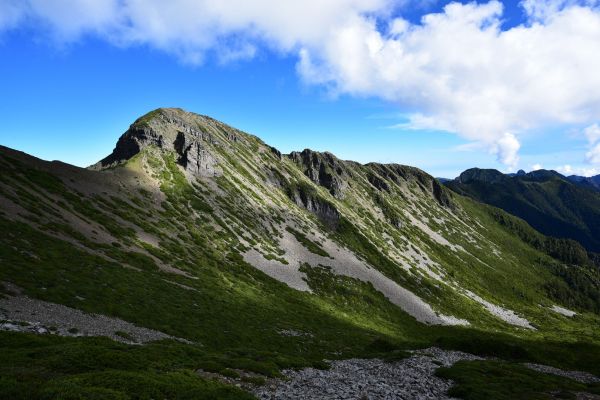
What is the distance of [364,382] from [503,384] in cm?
1553

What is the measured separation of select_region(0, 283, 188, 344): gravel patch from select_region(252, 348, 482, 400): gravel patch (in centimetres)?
1740

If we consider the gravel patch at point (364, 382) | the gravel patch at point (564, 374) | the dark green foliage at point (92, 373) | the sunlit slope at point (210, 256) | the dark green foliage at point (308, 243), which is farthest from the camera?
the dark green foliage at point (308, 243)

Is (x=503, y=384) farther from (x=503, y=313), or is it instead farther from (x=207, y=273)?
(x=503, y=313)

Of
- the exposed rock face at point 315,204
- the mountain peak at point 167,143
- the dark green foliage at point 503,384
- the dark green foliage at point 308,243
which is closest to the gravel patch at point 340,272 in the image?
the dark green foliage at point 308,243

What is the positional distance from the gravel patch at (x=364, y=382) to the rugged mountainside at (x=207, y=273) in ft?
11.6

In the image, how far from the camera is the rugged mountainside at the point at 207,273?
129 ft

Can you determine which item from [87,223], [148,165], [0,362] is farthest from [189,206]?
[0,362]

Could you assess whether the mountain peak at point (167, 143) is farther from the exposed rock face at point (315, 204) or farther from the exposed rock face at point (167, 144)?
the exposed rock face at point (315, 204)

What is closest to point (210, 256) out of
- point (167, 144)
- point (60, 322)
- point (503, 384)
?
point (60, 322)

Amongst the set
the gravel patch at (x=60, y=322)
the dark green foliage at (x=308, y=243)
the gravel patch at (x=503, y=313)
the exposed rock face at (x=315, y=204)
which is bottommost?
the gravel patch at (x=503, y=313)

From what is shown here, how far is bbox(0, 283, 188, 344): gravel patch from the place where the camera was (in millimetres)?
32281

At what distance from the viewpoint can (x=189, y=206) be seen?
125m

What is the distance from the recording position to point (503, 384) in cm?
3659

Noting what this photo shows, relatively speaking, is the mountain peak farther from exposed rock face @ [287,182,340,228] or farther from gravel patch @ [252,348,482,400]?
gravel patch @ [252,348,482,400]
